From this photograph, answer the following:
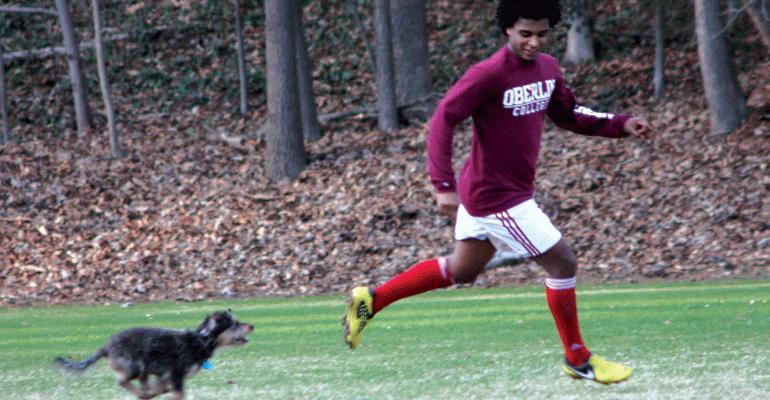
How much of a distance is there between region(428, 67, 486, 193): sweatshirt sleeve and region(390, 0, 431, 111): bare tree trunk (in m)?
12.8

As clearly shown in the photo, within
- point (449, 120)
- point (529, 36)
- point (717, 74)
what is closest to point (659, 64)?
point (717, 74)

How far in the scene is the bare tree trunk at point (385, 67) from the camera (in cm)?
1596

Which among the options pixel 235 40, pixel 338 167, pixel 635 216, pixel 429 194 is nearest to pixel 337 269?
pixel 429 194

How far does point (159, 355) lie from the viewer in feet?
A: 13.7

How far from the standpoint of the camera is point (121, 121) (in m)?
18.7

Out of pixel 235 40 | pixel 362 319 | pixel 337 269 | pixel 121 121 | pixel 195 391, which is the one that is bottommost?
pixel 337 269

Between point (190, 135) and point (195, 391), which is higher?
point (190, 135)

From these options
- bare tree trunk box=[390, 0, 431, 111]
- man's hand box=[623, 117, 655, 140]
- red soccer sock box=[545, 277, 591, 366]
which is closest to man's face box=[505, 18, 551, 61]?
man's hand box=[623, 117, 655, 140]

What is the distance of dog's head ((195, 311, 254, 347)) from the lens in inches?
172

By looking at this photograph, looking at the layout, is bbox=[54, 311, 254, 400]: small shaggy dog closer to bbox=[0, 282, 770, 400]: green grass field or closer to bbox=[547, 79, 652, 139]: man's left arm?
bbox=[0, 282, 770, 400]: green grass field

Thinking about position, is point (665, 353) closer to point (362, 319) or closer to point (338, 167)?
point (362, 319)

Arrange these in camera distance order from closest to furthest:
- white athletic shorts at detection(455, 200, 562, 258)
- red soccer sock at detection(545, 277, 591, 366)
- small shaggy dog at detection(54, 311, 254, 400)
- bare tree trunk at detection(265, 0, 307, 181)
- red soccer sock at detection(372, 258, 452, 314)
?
small shaggy dog at detection(54, 311, 254, 400) < white athletic shorts at detection(455, 200, 562, 258) < red soccer sock at detection(545, 277, 591, 366) < red soccer sock at detection(372, 258, 452, 314) < bare tree trunk at detection(265, 0, 307, 181)

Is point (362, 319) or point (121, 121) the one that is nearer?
point (362, 319)

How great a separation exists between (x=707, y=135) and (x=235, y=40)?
42.3 ft
